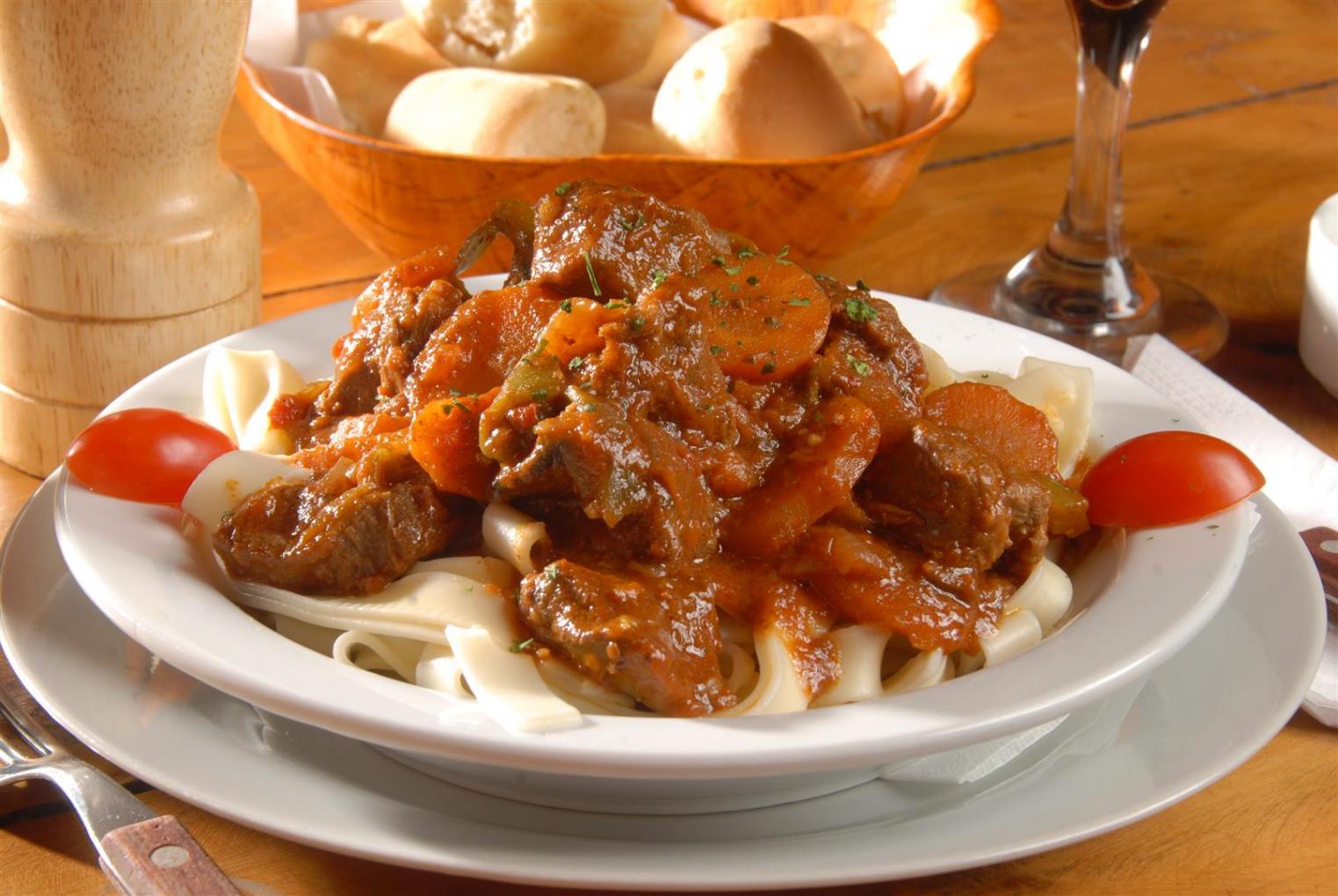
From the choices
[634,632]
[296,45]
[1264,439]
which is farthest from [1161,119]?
[634,632]

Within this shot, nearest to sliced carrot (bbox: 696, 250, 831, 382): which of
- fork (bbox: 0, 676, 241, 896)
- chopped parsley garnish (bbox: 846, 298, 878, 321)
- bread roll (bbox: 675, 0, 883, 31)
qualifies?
chopped parsley garnish (bbox: 846, 298, 878, 321)

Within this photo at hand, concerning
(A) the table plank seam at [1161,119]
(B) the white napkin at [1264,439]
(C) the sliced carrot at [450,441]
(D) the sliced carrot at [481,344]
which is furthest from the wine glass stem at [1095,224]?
(C) the sliced carrot at [450,441]

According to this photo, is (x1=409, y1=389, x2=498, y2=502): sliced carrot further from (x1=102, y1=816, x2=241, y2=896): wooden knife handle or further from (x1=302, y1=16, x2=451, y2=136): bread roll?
(x1=302, y1=16, x2=451, y2=136): bread roll

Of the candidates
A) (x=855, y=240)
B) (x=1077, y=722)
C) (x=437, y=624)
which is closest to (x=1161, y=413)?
(x=1077, y=722)

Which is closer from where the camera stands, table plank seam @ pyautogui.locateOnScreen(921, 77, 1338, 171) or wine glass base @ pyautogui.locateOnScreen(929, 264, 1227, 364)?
wine glass base @ pyautogui.locateOnScreen(929, 264, 1227, 364)

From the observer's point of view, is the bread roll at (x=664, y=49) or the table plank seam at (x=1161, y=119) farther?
the table plank seam at (x=1161, y=119)

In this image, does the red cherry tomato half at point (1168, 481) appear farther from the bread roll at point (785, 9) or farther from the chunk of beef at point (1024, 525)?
the bread roll at point (785, 9)
